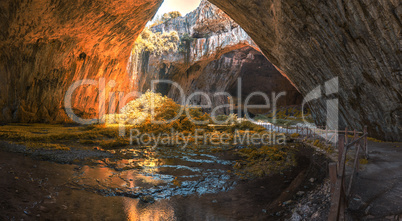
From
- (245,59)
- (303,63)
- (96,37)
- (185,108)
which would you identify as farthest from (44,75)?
(245,59)

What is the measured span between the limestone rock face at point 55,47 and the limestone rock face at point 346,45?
7958mm

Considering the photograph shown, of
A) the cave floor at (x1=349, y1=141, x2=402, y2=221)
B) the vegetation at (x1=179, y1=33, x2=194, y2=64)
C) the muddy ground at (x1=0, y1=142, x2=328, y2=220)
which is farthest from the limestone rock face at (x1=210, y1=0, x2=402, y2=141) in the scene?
the vegetation at (x1=179, y1=33, x2=194, y2=64)

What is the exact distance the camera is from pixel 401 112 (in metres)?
8.66

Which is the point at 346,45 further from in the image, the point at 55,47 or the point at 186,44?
the point at 186,44

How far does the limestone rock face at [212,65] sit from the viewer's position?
93.2 ft

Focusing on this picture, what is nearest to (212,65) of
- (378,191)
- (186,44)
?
(186,44)

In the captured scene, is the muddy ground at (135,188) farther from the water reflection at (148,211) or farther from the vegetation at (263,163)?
the vegetation at (263,163)

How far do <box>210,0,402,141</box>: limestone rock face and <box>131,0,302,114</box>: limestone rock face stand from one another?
44.4ft

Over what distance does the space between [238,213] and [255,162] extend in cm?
461

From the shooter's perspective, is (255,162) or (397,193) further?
(255,162)

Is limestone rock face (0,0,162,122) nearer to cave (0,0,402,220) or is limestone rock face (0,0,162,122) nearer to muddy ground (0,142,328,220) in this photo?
cave (0,0,402,220)

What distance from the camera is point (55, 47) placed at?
1586 centimetres

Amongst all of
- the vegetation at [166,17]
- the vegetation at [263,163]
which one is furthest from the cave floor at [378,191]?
the vegetation at [166,17]

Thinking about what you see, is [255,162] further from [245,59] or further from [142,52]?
[245,59]
